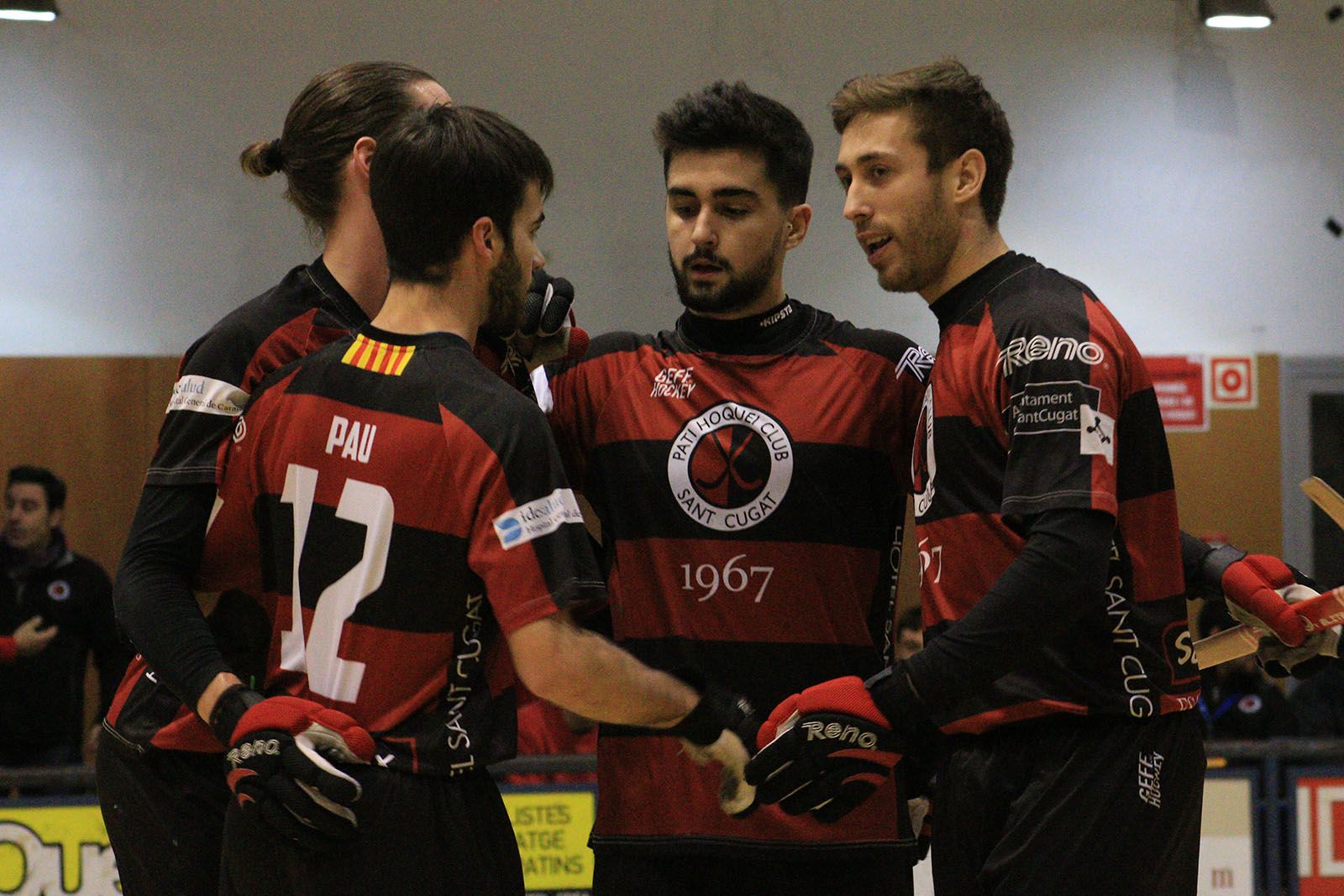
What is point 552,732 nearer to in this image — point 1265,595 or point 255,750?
point 1265,595

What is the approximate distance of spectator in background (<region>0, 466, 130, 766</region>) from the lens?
637 cm

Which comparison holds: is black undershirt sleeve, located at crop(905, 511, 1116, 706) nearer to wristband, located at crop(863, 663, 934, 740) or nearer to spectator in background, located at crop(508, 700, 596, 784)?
wristband, located at crop(863, 663, 934, 740)

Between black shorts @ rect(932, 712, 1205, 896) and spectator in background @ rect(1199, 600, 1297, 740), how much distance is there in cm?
444

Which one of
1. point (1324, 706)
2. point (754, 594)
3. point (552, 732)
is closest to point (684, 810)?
point (754, 594)

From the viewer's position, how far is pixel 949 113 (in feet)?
8.73

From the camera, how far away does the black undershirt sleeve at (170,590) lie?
2209 millimetres

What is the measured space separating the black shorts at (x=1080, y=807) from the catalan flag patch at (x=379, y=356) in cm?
112

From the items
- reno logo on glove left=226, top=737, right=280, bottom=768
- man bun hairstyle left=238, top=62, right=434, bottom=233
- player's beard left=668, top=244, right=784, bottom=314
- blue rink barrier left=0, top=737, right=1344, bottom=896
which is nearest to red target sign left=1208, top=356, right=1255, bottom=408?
blue rink barrier left=0, top=737, right=1344, bottom=896

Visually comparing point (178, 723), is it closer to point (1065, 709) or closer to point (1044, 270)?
point (1065, 709)

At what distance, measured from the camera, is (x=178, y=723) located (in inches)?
96.5

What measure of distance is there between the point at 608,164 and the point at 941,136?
5.34m

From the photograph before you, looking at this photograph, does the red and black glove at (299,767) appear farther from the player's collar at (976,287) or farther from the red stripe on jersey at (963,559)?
the player's collar at (976,287)

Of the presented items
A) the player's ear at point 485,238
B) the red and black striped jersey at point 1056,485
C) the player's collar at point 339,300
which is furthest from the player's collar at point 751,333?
the player's ear at point 485,238

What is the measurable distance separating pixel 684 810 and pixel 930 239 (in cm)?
114
